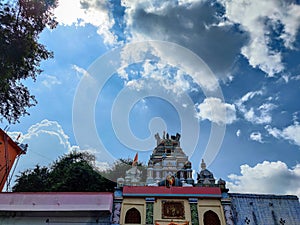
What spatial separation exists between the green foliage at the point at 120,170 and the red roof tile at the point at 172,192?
1672 cm

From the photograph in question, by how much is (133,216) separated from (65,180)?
15528 mm

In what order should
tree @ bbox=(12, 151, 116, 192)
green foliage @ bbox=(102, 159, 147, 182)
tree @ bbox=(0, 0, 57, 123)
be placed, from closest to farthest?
tree @ bbox=(0, 0, 57, 123), tree @ bbox=(12, 151, 116, 192), green foliage @ bbox=(102, 159, 147, 182)

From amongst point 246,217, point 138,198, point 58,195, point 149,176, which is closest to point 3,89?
point 58,195

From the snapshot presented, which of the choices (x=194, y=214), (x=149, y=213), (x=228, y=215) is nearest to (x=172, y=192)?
(x=194, y=214)

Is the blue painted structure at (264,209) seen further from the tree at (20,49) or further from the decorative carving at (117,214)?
the tree at (20,49)

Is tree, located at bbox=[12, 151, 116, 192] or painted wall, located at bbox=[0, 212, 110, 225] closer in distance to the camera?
painted wall, located at bbox=[0, 212, 110, 225]

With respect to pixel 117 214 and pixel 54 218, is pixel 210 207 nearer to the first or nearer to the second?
pixel 117 214

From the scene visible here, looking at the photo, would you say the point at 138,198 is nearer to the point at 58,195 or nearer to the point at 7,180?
the point at 58,195

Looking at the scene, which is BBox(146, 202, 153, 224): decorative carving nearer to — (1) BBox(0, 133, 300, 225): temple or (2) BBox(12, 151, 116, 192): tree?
(1) BBox(0, 133, 300, 225): temple

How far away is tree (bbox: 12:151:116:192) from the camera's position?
28.8m

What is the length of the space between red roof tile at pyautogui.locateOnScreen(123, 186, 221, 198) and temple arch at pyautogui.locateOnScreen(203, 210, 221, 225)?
1067mm

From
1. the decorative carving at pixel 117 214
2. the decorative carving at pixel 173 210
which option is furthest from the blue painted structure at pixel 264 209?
the decorative carving at pixel 117 214

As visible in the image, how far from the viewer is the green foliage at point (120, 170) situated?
3371 centimetres

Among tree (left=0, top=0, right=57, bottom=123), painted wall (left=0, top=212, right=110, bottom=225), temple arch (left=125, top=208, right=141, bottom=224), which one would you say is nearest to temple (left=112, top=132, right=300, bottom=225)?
temple arch (left=125, top=208, right=141, bottom=224)
